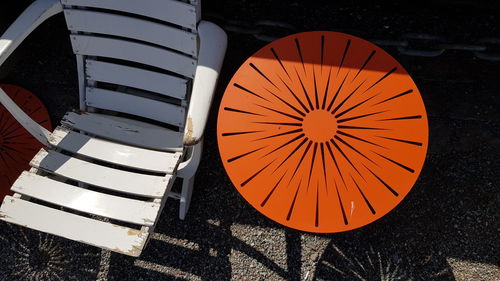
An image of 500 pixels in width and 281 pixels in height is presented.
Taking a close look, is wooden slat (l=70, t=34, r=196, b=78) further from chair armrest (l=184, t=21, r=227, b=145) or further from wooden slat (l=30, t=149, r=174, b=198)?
wooden slat (l=30, t=149, r=174, b=198)

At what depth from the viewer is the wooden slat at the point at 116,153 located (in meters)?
1.98

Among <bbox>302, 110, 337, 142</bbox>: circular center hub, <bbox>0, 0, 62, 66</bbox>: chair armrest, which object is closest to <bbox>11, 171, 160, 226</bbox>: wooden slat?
<bbox>0, 0, 62, 66</bbox>: chair armrest

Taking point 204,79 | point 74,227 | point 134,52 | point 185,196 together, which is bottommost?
point 74,227

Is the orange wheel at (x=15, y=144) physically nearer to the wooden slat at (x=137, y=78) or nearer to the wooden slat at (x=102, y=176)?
the wooden slat at (x=102, y=176)

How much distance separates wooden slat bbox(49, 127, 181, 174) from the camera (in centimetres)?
198

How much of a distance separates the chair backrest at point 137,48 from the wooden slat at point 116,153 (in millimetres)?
215

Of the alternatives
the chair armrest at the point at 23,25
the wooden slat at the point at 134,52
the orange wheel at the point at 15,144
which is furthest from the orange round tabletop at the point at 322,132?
the orange wheel at the point at 15,144

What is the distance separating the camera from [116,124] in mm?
2098

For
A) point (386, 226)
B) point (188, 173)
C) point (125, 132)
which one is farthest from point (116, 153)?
point (386, 226)

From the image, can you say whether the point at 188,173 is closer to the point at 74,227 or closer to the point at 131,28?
the point at 74,227

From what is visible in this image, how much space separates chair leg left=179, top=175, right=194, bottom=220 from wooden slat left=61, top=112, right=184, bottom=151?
32 centimetres

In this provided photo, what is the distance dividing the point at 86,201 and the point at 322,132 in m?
1.16

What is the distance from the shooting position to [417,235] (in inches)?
93.6

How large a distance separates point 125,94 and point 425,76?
1.89 meters
